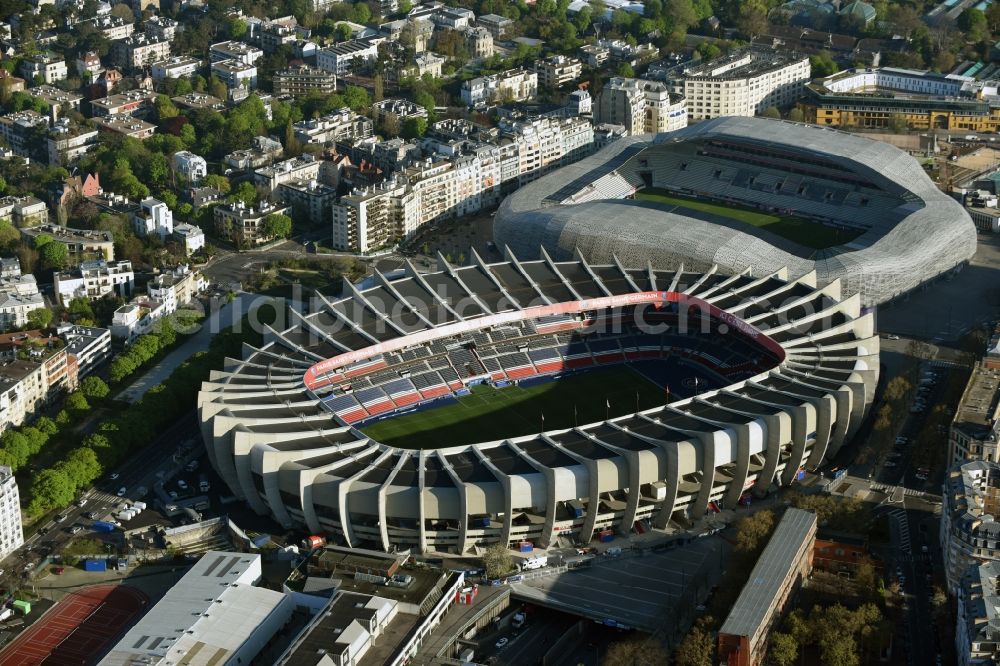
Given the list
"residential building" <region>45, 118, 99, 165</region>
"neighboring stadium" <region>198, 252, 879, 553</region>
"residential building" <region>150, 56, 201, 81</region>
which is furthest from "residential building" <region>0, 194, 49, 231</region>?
"residential building" <region>150, 56, 201, 81</region>

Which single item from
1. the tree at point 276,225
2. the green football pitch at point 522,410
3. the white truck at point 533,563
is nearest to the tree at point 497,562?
the white truck at point 533,563

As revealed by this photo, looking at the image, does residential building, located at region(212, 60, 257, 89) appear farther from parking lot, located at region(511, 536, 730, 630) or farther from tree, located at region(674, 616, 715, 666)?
tree, located at region(674, 616, 715, 666)

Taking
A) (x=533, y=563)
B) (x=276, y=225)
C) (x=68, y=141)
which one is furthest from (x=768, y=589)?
(x=68, y=141)

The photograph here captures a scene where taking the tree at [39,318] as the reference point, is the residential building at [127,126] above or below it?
above

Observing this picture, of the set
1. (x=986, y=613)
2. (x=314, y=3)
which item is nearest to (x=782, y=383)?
(x=986, y=613)

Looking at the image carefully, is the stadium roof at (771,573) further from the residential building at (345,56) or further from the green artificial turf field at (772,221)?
the residential building at (345,56)

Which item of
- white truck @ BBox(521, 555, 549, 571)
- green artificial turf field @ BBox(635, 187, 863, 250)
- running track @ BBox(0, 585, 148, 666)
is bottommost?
green artificial turf field @ BBox(635, 187, 863, 250)
